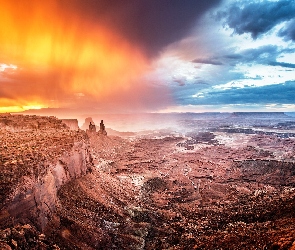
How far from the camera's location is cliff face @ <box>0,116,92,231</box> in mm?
15039

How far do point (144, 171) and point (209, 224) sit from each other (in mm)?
26278

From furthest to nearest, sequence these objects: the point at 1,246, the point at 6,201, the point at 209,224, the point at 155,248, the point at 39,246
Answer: the point at 209,224 < the point at 155,248 < the point at 6,201 < the point at 39,246 < the point at 1,246

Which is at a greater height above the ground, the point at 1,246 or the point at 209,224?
the point at 1,246

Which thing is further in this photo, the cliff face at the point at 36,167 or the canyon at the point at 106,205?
the cliff face at the point at 36,167

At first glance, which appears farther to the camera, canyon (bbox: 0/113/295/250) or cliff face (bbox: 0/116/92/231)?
cliff face (bbox: 0/116/92/231)

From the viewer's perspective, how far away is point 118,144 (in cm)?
7806

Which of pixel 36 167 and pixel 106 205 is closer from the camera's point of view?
pixel 36 167

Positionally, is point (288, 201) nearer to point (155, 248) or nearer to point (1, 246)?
point (155, 248)

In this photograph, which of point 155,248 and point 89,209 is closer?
point 155,248

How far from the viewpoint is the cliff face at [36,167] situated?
1504 cm

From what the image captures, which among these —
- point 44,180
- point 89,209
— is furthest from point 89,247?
point 44,180

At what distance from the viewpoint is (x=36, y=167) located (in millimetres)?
17766

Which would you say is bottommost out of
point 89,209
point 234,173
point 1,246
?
point 234,173

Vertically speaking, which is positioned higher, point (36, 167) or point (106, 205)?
point (36, 167)
